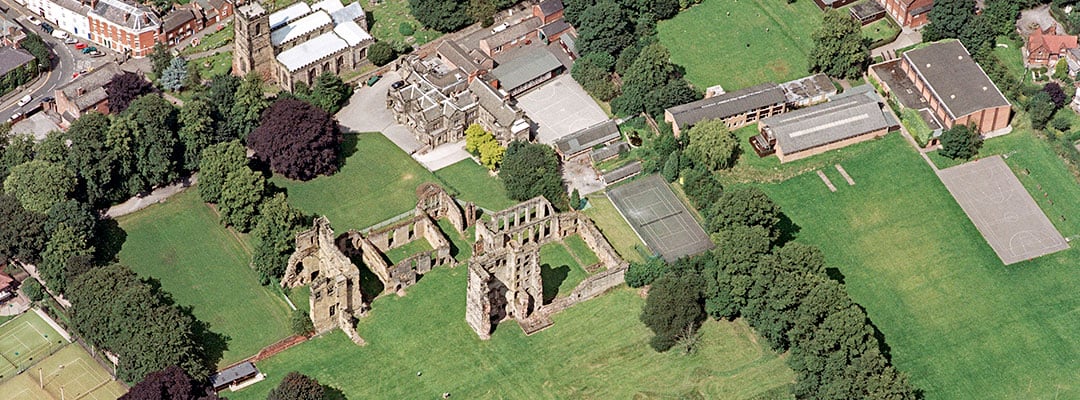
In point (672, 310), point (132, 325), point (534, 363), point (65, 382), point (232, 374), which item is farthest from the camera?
point (65, 382)

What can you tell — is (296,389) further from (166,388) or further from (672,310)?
(672,310)

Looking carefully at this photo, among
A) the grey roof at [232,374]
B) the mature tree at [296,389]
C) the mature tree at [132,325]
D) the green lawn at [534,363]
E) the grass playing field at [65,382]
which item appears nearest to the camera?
the mature tree at [296,389]

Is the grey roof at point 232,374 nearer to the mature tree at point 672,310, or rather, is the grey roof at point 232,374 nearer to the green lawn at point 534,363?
the green lawn at point 534,363

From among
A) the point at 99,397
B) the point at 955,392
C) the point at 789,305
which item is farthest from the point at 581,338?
the point at 99,397

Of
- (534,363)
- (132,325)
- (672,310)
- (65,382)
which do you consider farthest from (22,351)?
(672,310)

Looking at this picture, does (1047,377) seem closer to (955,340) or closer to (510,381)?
(955,340)

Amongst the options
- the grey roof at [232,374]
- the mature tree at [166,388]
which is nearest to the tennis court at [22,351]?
the mature tree at [166,388]
